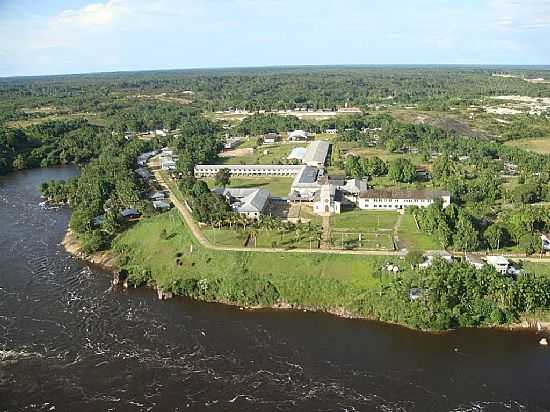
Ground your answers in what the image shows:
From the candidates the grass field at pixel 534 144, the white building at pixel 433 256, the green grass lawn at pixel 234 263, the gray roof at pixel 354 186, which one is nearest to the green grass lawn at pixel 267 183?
the gray roof at pixel 354 186

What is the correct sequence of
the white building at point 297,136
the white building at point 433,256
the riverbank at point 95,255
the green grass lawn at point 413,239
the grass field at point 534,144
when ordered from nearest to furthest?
the white building at point 433,256 → the green grass lawn at point 413,239 → the riverbank at point 95,255 → the grass field at point 534,144 → the white building at point 297,136

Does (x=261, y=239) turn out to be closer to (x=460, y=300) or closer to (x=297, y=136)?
(x=460, y=300)

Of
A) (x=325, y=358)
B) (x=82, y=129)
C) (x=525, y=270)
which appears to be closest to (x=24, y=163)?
(x=82, y=129)

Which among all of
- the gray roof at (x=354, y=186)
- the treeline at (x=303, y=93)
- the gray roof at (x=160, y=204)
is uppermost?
the treeline at (x=303, y=93)

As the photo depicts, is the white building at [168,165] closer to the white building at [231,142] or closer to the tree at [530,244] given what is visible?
the white building at [231,142]

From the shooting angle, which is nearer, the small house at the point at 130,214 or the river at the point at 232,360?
the river at the point at 232,360

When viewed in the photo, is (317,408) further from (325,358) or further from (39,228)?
(39,228)

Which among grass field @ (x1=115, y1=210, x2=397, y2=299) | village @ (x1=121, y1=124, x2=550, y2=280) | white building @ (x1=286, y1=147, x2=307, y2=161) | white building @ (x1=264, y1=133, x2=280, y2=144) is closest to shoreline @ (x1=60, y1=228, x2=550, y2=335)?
grass field @ (x1=115, y1=210, x2=397, y2=299)

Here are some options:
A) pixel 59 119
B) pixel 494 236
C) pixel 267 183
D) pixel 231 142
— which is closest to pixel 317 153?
pixel 267 183
